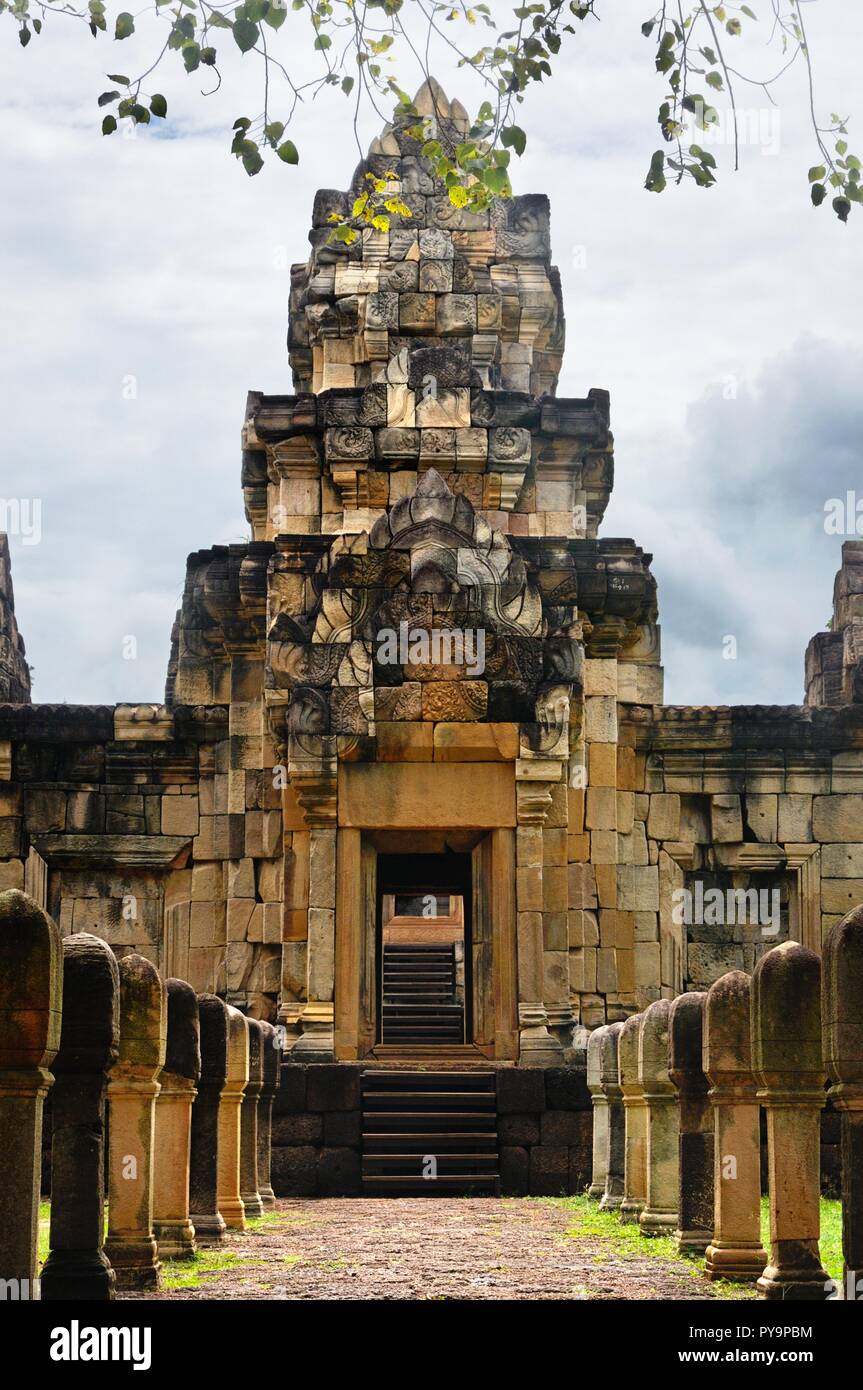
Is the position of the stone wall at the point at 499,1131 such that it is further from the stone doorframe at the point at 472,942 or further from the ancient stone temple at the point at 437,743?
the stone doorframe at the point at 472,942

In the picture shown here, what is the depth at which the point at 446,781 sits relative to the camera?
1498 cm

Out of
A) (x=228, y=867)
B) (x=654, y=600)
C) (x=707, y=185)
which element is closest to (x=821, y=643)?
(x=654, y=600)

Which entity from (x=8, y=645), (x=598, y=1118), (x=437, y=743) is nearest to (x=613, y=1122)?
(x=598, y=1118)

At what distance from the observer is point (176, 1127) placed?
8.41m

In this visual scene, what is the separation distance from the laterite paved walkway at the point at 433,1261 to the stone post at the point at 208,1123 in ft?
0.57

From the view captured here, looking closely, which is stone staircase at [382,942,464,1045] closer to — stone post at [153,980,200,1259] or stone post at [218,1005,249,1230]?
stone post at [218,1005,249,1230]

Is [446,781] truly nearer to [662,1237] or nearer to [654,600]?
[654,600]

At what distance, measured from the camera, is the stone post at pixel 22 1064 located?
18.5ft

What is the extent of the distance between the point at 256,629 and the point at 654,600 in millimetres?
3631

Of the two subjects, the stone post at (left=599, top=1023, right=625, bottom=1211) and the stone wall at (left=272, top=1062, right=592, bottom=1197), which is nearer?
the stone post at (left=599, top=1023, right=625, bottom=1211)

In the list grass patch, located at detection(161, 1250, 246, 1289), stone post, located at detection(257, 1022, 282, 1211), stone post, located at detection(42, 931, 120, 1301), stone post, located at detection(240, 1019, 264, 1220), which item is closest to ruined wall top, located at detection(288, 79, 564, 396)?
stone post, located at detection(257, 1022, 282, 1211)

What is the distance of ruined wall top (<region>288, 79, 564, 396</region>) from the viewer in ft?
58.6

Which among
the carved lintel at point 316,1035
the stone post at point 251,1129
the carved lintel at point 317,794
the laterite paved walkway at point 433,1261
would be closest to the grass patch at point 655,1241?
the laterite paved walkway at point 433,1261

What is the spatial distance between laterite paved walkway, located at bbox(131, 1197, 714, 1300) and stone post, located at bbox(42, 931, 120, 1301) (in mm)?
606
